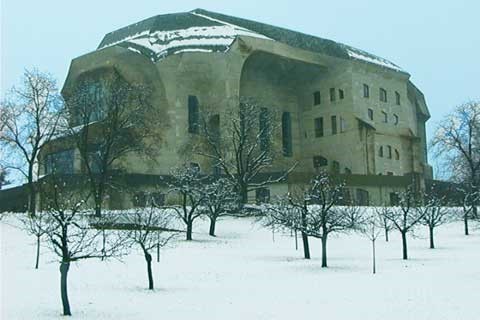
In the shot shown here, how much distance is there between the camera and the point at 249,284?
23.0 metres

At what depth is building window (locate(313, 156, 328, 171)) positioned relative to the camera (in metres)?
70.4

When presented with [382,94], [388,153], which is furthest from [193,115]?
[382,94]

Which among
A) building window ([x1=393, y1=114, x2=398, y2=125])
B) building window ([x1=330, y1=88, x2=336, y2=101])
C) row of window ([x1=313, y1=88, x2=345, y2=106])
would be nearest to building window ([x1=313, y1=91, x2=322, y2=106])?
row of window ([x1=313, y1=88, x2=345, y2=106])

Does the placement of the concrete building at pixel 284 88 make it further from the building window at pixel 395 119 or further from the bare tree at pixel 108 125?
the bare tree at pixel 108 125

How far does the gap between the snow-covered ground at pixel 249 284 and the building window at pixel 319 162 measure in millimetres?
34459

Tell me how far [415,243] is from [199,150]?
2637cm

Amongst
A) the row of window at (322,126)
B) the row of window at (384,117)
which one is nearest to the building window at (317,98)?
the row of window at (322,126)

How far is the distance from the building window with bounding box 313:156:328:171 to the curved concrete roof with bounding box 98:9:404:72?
11.2 meters

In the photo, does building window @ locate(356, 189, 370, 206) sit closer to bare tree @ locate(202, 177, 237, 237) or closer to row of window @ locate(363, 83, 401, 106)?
row of window @ locate(363, 83, 401, 106)

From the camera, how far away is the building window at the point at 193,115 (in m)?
62.2

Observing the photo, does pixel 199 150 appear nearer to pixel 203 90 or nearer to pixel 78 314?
pixel 203 90

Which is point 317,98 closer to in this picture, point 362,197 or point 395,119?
point 395,119

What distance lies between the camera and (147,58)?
61281 millimetres

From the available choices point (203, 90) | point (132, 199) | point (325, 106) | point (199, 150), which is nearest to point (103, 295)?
point (132, 199)
